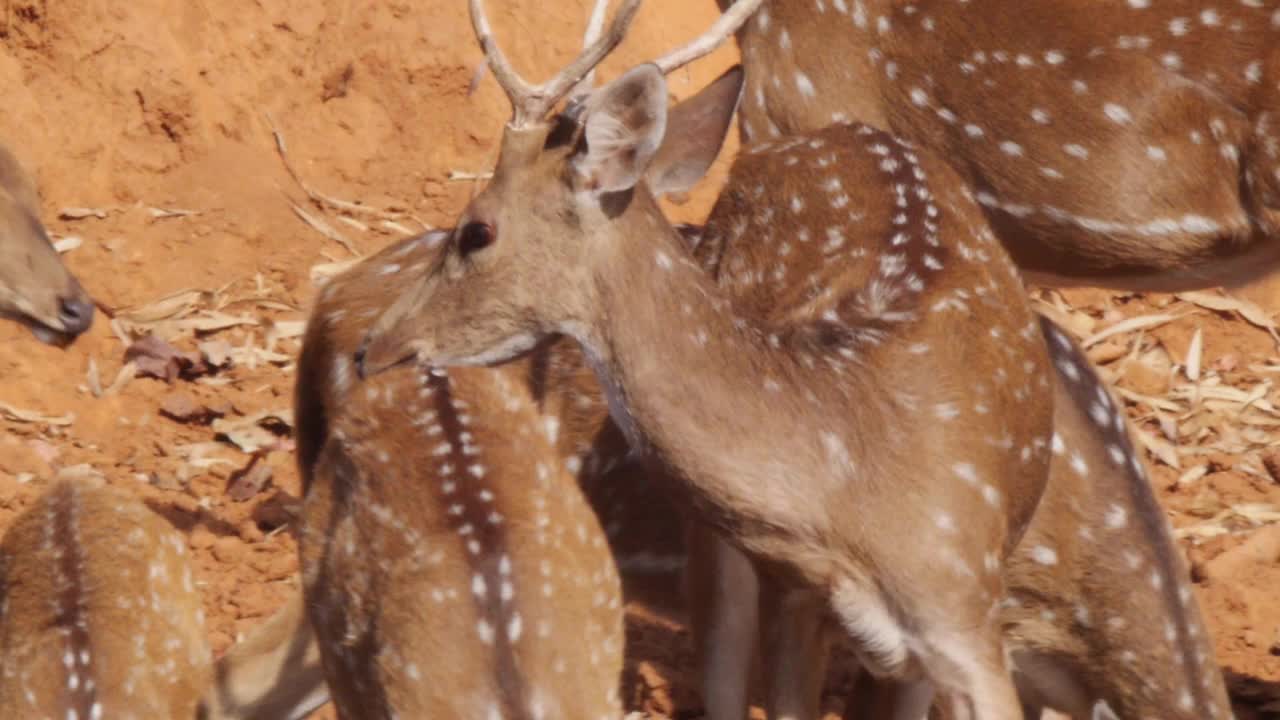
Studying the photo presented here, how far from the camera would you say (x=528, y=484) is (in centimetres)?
514

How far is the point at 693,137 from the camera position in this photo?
5246 millimetres

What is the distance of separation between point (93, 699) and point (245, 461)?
7.21 feet

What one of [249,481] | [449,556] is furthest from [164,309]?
[449,556]

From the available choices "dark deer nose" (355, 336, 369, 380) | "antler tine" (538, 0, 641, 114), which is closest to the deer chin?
"dark deer nose" (355, 336, 369, 380)

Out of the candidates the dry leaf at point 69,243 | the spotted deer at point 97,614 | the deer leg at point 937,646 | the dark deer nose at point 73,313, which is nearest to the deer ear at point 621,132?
the deer leg at point 937,646

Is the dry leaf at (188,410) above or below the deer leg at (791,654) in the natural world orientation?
above

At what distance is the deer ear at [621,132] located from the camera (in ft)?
15.1

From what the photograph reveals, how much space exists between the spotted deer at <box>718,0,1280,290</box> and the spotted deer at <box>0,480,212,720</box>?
6.94 feet

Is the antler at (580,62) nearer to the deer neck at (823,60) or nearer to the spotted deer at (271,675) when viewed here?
the deer neck at (823,60)

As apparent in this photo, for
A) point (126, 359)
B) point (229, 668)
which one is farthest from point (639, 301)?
point (126, 359)

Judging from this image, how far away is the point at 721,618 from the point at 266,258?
334 cm

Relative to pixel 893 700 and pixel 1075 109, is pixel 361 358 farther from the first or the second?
pixel 1075 109

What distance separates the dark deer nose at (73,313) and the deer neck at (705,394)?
2158mm

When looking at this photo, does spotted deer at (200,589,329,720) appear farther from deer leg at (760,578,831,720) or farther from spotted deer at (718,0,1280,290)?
spotted deer at (718,0,1280,290)
